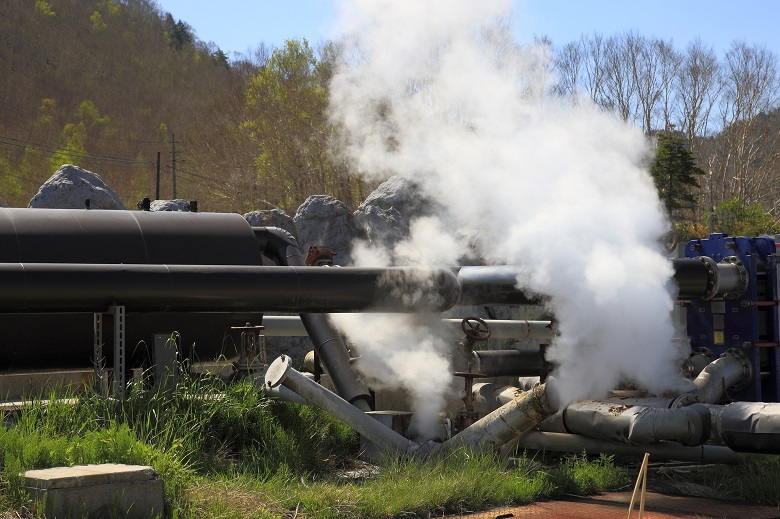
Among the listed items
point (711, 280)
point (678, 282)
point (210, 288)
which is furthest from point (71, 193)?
point (711, 280)

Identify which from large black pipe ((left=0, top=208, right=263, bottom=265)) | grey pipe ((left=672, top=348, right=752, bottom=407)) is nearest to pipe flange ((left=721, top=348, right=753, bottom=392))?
grey pipe ((left=672, top=348, right=752, bottom=407))

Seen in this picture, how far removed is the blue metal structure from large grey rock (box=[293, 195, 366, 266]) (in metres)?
13.2

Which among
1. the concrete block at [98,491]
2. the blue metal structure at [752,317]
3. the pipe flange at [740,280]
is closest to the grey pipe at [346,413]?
the concrete block at [98,491]

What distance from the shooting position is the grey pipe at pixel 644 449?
357 inches

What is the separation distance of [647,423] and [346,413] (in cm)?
268

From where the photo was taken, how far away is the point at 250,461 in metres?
8.42

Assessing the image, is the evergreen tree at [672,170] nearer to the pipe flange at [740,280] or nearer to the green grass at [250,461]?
the pipe flange at [740,280]

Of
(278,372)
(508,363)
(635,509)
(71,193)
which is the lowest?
(635,509)

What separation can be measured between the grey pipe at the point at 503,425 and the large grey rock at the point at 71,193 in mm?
14624

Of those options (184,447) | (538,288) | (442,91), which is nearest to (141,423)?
(184,447)

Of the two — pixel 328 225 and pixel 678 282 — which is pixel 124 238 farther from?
pixel 328 225

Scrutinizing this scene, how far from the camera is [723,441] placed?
8633 mm

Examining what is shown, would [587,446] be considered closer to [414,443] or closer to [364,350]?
A: [414,443]

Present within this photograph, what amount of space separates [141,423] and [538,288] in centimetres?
429
